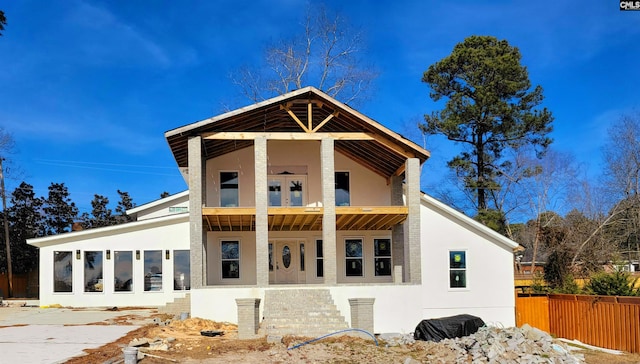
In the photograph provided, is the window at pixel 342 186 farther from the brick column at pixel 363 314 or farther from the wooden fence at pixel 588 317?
the wooden fence at pixel 588 317

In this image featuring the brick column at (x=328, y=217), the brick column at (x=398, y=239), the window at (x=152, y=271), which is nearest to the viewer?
the brick column at (x=328, y=217)

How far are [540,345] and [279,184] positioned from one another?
13.0m

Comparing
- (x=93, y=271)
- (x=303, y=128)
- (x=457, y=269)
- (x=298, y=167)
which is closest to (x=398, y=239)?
(x=457, y=269)

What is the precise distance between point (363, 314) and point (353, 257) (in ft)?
23.6

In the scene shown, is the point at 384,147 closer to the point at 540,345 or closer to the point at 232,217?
the point at 232,217

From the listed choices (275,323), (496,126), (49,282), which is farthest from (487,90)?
(49,282)

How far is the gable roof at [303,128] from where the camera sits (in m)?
21.5

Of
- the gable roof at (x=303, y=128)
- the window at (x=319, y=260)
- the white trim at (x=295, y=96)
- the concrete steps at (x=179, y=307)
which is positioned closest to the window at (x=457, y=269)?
the gable roof at (x=303, y=128)

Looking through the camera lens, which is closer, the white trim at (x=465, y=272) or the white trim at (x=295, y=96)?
the white trim at (x=295, y=96)

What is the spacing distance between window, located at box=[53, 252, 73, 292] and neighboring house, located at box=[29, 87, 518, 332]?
9 centimetres

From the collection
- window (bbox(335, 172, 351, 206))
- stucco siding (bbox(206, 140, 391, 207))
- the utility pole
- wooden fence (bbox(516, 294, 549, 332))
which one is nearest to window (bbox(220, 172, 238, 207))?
stucco siding (bbox(206, 140, 391, 207))

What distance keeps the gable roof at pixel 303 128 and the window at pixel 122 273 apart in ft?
17.6

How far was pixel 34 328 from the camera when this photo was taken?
18.4 m

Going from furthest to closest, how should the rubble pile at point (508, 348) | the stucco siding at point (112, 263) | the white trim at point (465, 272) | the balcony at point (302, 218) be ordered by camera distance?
the stucco siding at point (112, 263) → the white trim at point (465, 272) → the balcony at point (302, 218) → the rubble pile at point (508, 348)
